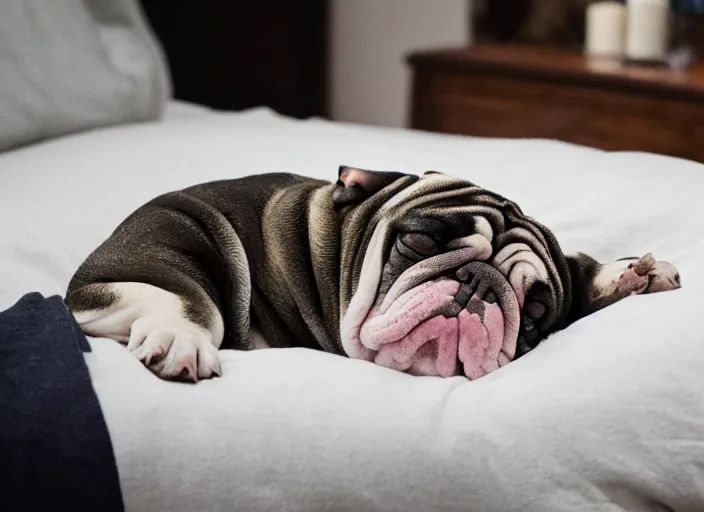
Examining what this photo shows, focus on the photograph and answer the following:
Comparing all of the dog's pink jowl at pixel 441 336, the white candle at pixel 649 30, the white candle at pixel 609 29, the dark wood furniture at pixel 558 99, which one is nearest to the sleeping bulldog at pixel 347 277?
the dog's pink jowl at pixel 441 336

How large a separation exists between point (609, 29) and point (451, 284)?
4.64 feet

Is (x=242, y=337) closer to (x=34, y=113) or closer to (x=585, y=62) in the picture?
(x=34, y=113)

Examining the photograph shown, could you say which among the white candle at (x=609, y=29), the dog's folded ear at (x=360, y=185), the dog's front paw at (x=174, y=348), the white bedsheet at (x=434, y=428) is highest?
the white candle at (x=609, y=29)

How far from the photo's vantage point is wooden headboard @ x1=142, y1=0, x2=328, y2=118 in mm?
2340

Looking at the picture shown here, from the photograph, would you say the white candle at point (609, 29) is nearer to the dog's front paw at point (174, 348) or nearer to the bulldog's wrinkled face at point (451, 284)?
the bulldog's wrinkled face at point (451, 284)

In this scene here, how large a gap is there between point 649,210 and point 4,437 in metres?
0.68

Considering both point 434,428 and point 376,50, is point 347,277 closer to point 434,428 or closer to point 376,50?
point 434,428

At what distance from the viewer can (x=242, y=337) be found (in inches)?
32.2

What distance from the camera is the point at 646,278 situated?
84 cm

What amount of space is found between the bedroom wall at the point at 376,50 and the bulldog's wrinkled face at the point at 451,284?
1.70 m

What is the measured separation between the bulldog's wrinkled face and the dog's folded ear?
0.08 ft

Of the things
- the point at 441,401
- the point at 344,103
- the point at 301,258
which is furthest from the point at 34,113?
Answer: the point at 344,103

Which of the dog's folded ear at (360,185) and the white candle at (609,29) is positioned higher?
the white candle at (609,29)

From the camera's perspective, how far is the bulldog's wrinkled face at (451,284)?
0.73 meters
